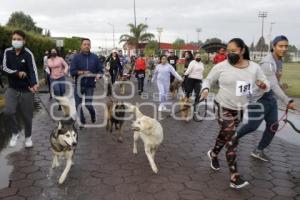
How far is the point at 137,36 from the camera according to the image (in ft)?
211

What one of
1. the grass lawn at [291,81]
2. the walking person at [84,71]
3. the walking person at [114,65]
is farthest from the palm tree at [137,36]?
the walking person at [84,71]

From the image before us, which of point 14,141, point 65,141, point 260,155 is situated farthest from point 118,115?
point 260,155

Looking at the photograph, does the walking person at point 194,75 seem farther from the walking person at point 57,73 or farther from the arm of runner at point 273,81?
the arm of runner at point 273,81

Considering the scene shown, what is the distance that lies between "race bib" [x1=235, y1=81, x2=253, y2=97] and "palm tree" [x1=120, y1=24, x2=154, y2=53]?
5897cm

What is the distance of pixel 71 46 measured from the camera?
5931 cm

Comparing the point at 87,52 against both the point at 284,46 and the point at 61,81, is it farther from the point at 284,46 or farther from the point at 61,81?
the point at 284,46

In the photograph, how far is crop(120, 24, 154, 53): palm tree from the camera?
2514 inches

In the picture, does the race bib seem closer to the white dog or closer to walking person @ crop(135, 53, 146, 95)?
the white dog

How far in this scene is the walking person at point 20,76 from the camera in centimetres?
644

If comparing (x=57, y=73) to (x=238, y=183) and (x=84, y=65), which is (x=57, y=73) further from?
(x=238, y=183)

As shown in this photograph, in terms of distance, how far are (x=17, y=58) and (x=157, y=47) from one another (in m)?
57.4

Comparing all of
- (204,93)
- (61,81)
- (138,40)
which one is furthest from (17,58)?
(138,40)

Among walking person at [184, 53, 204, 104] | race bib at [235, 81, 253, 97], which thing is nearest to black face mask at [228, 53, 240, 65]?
race bib at [235, 81, 253, 97]

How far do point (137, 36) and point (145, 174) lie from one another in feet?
196
